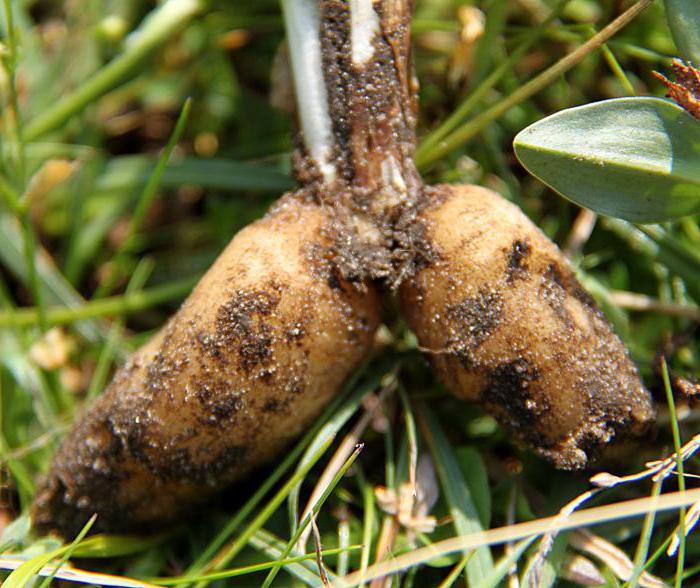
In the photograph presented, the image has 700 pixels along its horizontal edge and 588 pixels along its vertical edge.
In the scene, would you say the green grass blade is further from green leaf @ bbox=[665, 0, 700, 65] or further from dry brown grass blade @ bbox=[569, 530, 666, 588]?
green leaf @ bbox=[665, 0, 700, 65]

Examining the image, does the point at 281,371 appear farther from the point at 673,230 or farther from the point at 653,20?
the point at 653,20

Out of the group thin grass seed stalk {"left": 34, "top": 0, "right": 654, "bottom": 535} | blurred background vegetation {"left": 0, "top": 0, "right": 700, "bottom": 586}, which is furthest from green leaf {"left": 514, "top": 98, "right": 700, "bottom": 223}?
blurred background vegetation {"left": 0, "top": 0, "right": 700, "bottom": 586}

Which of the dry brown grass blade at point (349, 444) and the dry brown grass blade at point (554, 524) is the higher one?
the dry brown grass blade at point (554, 524)

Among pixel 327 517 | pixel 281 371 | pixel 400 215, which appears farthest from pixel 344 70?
pixel 327 517

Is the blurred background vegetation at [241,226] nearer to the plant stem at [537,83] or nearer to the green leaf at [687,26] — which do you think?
the plant stem at [537,83]

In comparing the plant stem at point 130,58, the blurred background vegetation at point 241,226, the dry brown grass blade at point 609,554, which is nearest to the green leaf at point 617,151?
the blurred background vegetation at point 241,226

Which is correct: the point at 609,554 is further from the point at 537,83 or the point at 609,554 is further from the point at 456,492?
the point at 537,83

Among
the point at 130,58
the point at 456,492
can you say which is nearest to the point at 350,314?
the point at 456,492
